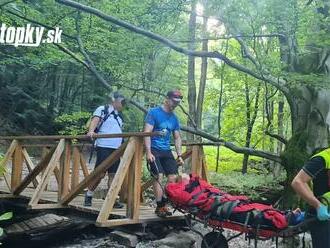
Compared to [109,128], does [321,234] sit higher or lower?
lower

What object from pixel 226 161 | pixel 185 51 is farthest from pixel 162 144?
pixel 226 161

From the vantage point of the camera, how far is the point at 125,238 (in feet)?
18.1

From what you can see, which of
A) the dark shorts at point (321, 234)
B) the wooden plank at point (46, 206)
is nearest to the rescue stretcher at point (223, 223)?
the dark shorts at point (321, 234)

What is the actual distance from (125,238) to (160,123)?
1633 millimetres

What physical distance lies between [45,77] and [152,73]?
285 inches

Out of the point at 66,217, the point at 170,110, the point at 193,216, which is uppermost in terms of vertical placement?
the point at 170,110

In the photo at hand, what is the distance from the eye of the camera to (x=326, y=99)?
7.76 metres

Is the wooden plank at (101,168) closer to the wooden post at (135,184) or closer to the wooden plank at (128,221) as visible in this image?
the wooden post at (135,184)

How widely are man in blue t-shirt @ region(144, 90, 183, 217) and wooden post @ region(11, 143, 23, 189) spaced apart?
3963 mm

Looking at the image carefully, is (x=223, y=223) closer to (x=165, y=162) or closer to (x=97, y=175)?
(x=165, y=162)

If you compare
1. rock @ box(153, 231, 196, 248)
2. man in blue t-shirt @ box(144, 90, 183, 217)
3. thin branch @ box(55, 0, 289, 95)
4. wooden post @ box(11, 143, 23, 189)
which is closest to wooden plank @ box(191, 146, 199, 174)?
man in blue t-shirt @ box(144, 90, 183, 217)

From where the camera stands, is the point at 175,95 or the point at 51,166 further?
the point at 51,166

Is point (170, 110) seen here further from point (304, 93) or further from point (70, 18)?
point (70, 18)

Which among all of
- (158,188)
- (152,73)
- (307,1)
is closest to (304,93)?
(307,1)
